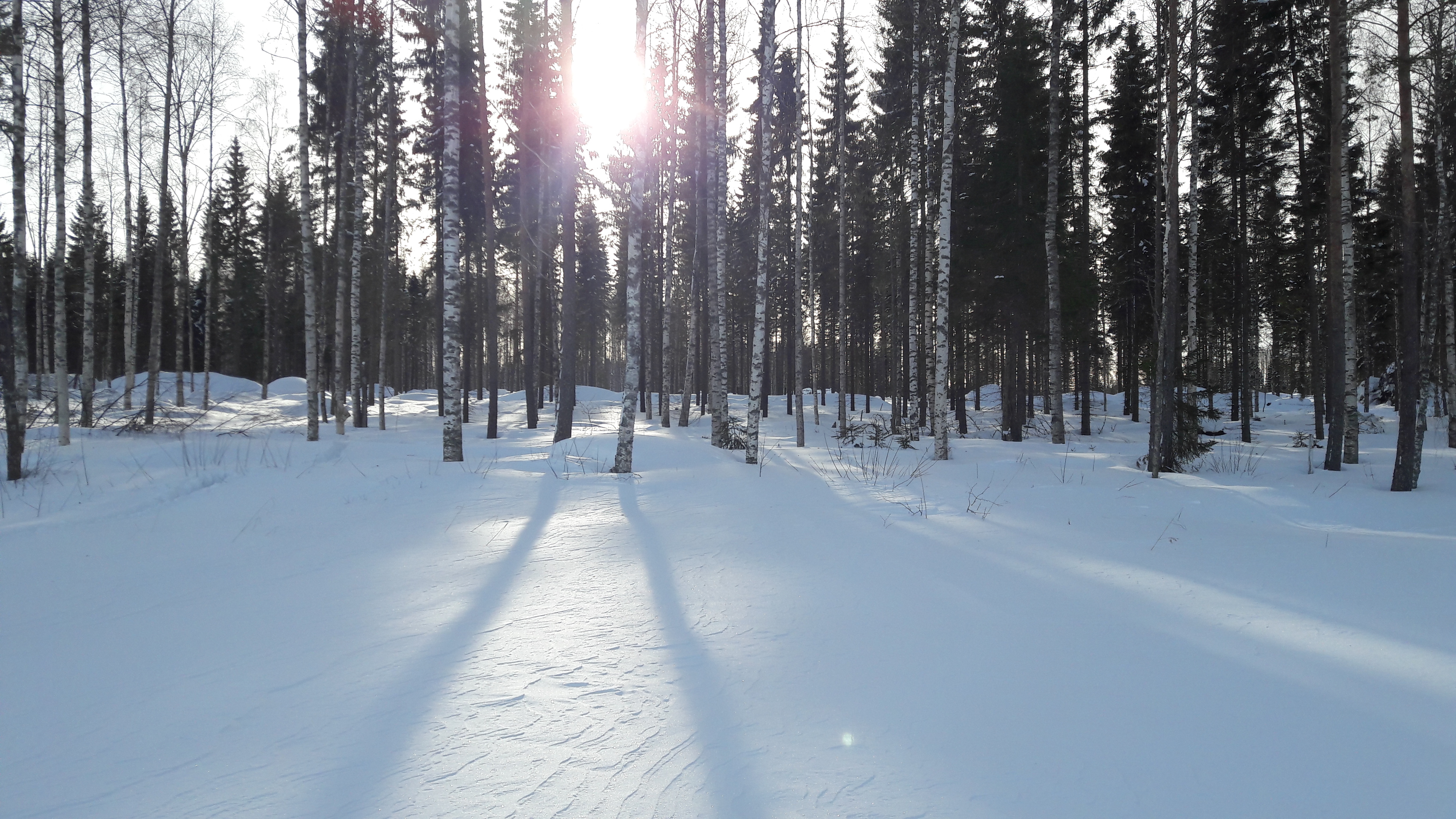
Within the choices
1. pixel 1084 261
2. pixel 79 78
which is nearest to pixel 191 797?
pixel 79 78

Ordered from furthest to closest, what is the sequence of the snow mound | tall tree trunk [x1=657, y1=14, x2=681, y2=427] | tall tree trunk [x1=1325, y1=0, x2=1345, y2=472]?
the snow mound, tall tree trunk [x1=657, y1=14, x2=681, y2=427], tall tree trunk [x1=1325, y1=0, x2=1345, y2=472]

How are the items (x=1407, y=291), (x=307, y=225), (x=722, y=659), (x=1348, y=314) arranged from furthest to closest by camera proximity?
(x=307, y=225), (x=1348, y=314), (x=1407, y=291), (x=722, y=659)

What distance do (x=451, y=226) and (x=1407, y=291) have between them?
13.4 m

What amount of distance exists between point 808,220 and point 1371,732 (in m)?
22.3

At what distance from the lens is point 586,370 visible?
62.7m

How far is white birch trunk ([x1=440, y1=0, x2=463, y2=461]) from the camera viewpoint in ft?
31.8

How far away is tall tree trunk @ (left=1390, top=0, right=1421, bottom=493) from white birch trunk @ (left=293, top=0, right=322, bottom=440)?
1866 cm

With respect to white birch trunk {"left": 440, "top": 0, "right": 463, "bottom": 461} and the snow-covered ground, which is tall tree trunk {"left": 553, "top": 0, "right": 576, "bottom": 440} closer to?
white birch trunk {"left": 440, "top": 0, "right": 463, "bottom": 461}

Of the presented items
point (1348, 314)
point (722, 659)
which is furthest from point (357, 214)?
point (1348, 314)

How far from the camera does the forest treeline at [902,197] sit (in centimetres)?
1040

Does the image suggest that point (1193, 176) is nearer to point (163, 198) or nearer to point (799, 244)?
point (799, 244)

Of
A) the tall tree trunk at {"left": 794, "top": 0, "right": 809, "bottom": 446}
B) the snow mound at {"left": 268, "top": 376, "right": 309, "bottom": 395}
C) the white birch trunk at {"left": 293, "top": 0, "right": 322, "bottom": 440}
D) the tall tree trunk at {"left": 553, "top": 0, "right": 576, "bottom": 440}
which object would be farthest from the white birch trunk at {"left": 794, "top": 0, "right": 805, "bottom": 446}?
the snow mound at {"left": 268, "top": 376, "right": 309, "bottom": 395}

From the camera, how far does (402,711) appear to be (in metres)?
2.52

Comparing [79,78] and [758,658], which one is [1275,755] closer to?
[758,658]
